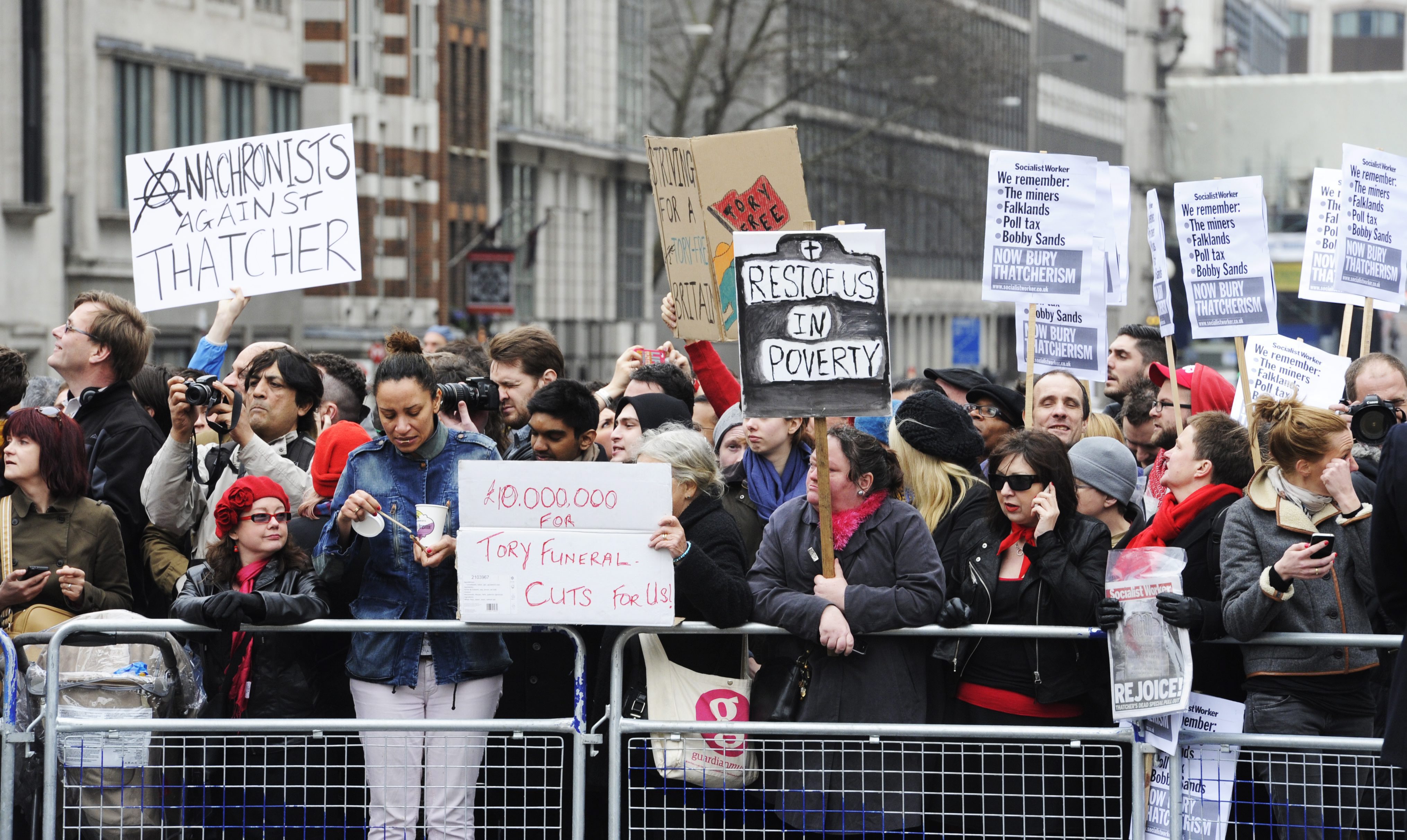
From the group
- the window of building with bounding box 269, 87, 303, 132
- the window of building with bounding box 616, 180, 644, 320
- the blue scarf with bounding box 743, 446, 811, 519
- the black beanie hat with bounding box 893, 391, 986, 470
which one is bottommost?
the blue scarf with bounding box 743, 446, 811, 519

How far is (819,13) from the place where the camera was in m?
55.8

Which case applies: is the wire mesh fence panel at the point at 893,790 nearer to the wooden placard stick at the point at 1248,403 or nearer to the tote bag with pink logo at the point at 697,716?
the tote bag with pink logo at the point at 697,716

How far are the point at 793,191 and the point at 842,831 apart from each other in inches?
110

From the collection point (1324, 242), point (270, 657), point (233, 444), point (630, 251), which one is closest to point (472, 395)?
point (233, 444)

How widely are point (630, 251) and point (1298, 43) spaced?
11075 cm

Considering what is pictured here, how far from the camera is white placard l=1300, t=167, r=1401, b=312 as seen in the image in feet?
30.0

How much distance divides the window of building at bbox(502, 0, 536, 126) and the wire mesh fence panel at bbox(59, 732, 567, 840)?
156 feet

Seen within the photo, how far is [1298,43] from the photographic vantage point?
153500 mm

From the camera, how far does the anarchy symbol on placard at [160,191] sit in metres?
8.14

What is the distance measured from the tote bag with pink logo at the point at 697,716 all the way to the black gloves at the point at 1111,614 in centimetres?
117

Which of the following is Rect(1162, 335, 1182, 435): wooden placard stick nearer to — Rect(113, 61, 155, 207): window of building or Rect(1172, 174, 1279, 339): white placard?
Rect(1172, 174, 1279, 339): white placard

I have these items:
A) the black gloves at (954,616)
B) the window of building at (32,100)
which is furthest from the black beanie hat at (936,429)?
the window of building at (32,100)

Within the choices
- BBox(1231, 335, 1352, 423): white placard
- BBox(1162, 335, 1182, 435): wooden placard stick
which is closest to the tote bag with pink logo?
BBox(1162, 335, 1182, 435): wooden placard stick

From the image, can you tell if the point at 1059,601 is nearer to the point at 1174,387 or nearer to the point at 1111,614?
the point at 1111,614
